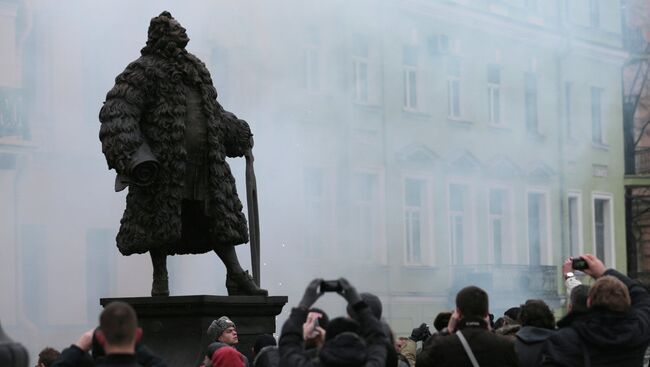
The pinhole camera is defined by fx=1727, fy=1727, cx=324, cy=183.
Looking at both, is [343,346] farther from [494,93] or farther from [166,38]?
[494,93]

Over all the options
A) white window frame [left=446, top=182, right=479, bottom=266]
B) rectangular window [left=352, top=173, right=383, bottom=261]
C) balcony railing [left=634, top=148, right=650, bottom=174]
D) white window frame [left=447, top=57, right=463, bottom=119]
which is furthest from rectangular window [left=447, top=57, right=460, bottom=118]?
balcony railing [left=634, top=148, right=650, bottom=174]

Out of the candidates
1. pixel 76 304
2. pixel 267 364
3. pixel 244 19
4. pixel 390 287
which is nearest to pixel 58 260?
pixel 76 304

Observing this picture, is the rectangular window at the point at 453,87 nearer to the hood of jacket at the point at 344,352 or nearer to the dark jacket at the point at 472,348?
the dark jacket at the point at 472,348

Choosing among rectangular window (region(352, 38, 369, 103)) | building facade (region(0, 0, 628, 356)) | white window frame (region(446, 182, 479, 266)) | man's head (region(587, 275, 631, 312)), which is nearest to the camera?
man's head (region(587, 275, 631, 312))

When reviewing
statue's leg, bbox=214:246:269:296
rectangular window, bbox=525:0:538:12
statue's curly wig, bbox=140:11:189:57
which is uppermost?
rectangular window, bbox=525:0:538:12

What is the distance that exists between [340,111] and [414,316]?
12.1ft

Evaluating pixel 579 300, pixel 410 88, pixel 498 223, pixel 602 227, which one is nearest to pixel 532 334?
pixel 579 300

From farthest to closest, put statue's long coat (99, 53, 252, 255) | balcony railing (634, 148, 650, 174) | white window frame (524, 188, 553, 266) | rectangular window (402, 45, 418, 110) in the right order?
balcony railing (634, 148, 650, 174), white window frame (524, 188, 553, 266), rectangular window (402, 45, 418, 110), statue's long coat (99, 53, 252, 255)

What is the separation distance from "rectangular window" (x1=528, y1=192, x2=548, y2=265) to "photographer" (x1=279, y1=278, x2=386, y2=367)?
25.3 m

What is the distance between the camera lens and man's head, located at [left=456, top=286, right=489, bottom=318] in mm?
6988

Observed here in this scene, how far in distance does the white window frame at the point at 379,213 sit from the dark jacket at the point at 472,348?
2006 centimetres

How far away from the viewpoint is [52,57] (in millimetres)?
22234

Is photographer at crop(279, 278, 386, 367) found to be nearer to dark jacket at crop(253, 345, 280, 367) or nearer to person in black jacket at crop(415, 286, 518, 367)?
person in black jacket at crop(415, 286, 518, 367)

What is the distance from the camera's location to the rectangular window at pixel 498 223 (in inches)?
1214
